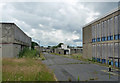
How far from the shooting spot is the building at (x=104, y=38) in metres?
19.5

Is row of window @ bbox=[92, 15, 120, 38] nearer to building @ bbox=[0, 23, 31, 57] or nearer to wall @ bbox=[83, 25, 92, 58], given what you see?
wall @ bbox=[83, 25, 92, 58]

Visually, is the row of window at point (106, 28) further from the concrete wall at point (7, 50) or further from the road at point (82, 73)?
the concrete wall at point (7, 50)

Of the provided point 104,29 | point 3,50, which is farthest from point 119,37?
point 3,50

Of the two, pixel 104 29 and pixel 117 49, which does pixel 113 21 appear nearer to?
pixel 104 29

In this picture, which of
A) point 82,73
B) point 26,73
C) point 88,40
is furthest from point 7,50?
point 88,40

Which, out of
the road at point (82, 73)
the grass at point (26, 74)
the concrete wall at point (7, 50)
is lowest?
the road at point (82, 73)

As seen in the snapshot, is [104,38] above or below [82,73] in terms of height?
above

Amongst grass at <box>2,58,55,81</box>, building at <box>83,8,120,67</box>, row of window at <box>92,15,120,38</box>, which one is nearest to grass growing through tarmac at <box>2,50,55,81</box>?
grass at <box>2,58,55,81</box>

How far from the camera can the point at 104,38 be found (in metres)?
23.5

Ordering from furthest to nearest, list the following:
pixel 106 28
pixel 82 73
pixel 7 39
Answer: pixel 106 28, pixel 7 39, pixel 82 73

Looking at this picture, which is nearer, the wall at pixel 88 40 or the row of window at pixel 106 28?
the row of window at pixel 106 28

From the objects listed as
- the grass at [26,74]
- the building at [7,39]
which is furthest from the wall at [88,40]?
the grass at [26,74]

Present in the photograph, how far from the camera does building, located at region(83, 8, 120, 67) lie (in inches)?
768

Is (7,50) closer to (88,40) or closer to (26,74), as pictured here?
(26,74)
